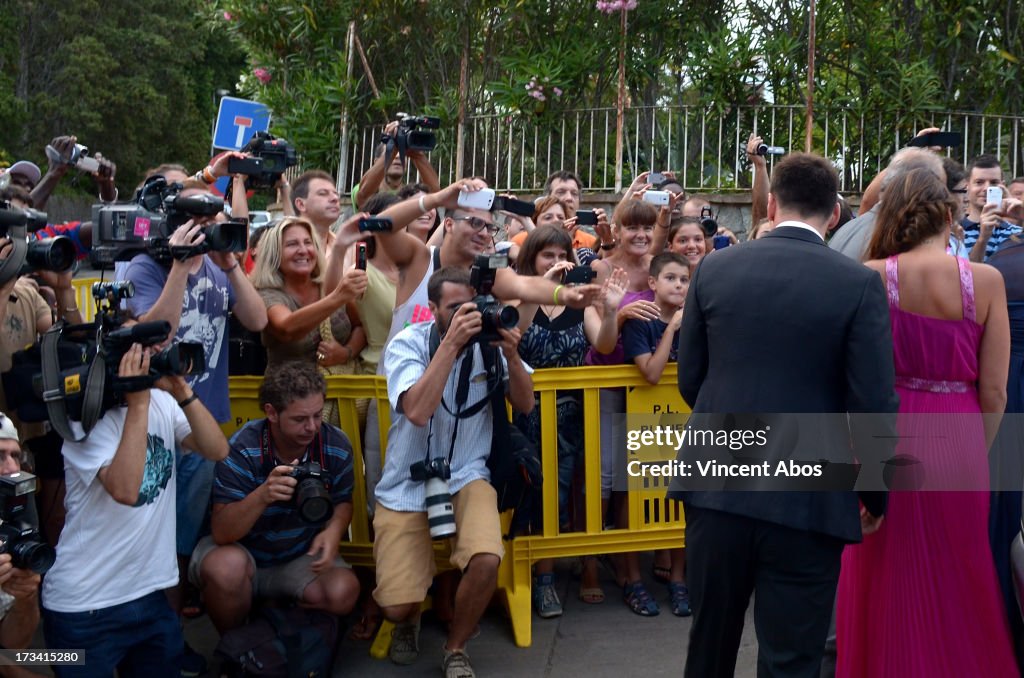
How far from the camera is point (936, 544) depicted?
3877 mm

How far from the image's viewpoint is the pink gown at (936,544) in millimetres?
3836

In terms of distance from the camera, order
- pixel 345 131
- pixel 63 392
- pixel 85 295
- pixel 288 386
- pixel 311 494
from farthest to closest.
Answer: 1. pixel 345 131
2. pixel 85 295
3. pixel 288 386
4. pixel 311 494
5. pixel 63 392

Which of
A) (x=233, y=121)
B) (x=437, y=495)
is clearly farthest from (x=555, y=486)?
(x=233, y=121)

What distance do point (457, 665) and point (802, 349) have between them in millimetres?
2097

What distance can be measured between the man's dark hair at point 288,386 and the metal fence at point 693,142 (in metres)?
7.16

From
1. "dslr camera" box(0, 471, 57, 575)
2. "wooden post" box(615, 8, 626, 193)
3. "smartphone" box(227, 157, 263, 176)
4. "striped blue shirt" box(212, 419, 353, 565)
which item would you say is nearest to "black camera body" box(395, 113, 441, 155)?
"smartphone" box(227, 157, 263, 176)

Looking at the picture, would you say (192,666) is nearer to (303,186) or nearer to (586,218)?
(303,186)

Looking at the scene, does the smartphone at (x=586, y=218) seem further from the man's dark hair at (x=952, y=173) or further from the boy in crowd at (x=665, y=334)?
the man's dark hair at (x=952, y=173)

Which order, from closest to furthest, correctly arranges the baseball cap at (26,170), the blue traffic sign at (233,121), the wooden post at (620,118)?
the baseball cap at (26,170), the blue traffic sign at (233,121), the wooden post at (620,118)

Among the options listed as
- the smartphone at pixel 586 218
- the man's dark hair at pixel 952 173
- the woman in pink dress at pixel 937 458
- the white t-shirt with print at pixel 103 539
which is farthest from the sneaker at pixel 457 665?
the man's dark hair at pixel 952 173

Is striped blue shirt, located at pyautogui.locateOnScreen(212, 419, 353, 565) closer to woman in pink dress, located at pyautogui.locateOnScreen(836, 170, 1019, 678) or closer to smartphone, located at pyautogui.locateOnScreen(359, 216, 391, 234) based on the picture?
smartphone, located at pyautogui.locateOnScreen(359, 216, 391, 234)

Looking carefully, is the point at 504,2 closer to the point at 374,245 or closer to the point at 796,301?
the point at 374,245

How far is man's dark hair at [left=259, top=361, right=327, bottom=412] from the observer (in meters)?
4.46

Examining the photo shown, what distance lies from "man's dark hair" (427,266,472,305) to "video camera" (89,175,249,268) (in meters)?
0.79
